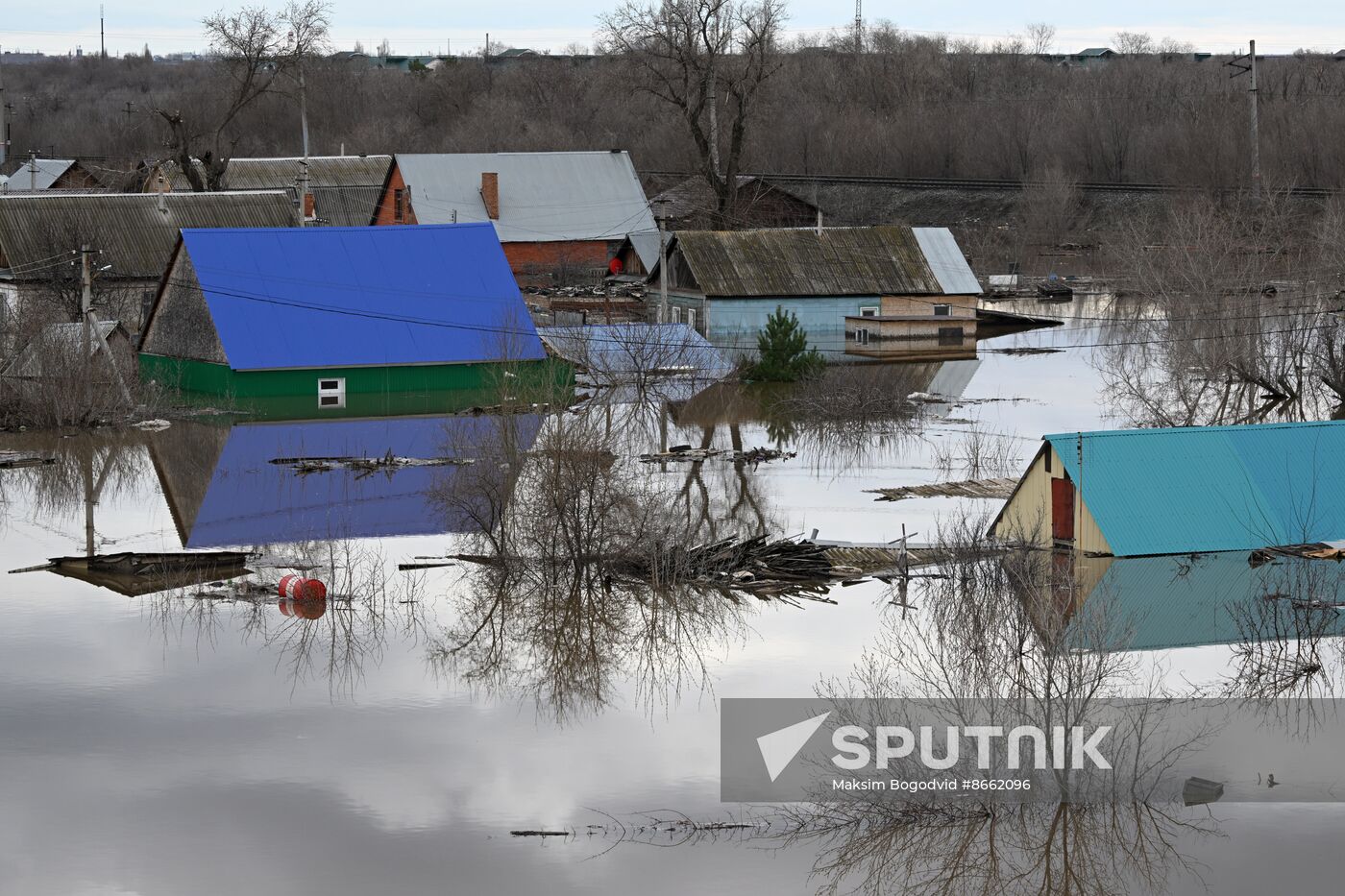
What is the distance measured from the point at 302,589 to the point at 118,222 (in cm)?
2798

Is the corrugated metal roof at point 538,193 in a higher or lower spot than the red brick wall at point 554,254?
higher

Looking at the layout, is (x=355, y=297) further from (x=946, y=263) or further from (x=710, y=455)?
(x=946, y=263)

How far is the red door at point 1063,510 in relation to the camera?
59.4ft

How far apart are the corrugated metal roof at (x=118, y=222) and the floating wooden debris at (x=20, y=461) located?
14822mm

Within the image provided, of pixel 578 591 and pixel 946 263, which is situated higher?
pixel 946 263

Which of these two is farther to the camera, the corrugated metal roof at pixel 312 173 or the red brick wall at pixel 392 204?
the corrugated metal roof at pixel 312 173

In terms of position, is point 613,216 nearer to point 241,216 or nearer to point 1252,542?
point 241,216

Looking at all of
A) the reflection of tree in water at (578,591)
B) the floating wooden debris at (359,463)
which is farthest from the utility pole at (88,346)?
the reflection of tree in water at (578,591)

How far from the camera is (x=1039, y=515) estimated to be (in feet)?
60.2

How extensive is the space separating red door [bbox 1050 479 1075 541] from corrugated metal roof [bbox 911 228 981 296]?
22.8m

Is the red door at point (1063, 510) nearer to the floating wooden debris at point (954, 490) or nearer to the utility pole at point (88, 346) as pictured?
the floating wooden debris at point (954, 490)

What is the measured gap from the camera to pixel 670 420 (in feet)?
94.6

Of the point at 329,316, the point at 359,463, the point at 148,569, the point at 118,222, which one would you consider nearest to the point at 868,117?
the point at 118,222

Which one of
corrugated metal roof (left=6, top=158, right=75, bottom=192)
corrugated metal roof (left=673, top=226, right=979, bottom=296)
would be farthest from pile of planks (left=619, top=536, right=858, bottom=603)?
corrugated metal roof (left=6, top=158, right=75, bottom=192)
